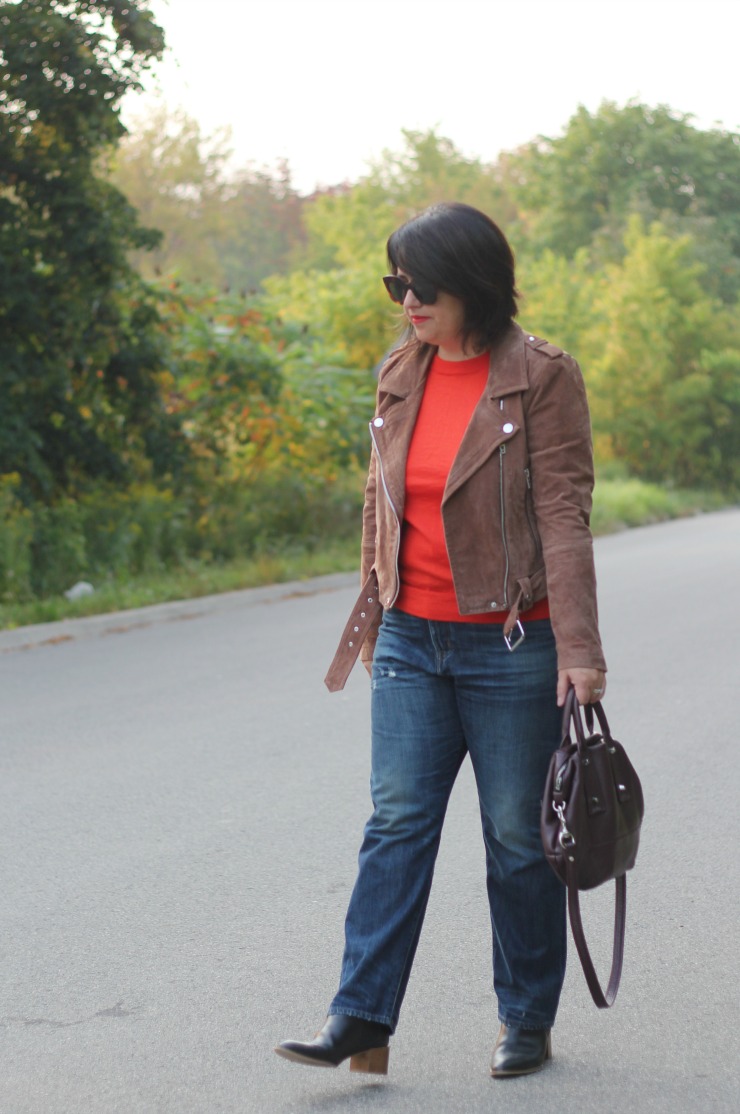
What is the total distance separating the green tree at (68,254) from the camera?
1319 centimetres

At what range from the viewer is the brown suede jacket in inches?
132

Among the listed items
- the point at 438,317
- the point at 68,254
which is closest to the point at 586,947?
the point at 438,317

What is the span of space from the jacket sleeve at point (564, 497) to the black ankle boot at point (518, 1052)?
87 centimetres

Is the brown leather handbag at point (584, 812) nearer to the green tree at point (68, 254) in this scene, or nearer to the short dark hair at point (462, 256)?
the short dark hair at point (462, 256)

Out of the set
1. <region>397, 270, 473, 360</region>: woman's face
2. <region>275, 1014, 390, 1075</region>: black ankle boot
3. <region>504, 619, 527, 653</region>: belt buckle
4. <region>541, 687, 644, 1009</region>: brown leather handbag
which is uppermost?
<region>397, 270, 473, 360</region>: woman's face

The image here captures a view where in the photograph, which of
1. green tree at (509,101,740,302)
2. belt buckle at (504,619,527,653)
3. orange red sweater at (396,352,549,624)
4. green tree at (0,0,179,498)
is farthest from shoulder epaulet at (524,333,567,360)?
green tree at (509,101,740,302)

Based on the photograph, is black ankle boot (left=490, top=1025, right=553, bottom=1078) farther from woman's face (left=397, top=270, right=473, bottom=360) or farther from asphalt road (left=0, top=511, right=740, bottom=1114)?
woman's face (left=397, top=270, right=473, bottom=360)

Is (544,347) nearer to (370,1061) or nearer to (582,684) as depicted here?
(582,684)

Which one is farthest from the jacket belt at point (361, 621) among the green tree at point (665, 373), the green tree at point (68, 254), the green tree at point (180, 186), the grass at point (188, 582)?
the green tree at point (180, 186)

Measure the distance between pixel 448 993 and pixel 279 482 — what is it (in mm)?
13691

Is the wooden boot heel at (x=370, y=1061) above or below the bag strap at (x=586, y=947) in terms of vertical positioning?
below

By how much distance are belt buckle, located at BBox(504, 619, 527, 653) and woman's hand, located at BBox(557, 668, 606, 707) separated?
0.38 feet

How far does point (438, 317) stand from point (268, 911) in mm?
2126

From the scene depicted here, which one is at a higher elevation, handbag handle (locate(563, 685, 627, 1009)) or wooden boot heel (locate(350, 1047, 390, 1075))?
handbag handle (locate(563, 685, 627, 1009))
